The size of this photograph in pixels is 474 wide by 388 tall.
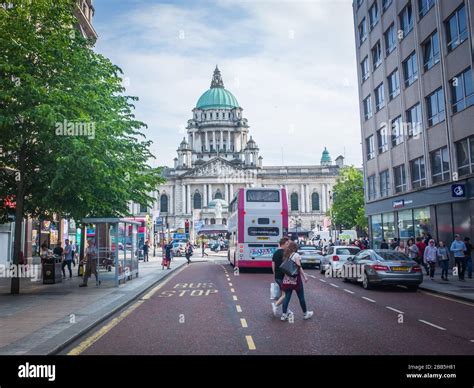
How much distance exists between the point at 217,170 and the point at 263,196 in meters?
87.1

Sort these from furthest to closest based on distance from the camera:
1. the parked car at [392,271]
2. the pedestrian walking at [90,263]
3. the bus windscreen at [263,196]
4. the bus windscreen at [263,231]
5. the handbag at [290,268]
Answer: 1. the bus windscreen at [263,196]
2. the bus windscreen at [263,231]
3. the pedestrian walking at [90,263]
4. the parked car at [392,271]
5. the handbag at [290,268]

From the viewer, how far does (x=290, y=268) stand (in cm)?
1062

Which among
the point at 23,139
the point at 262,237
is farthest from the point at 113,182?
the point at 262,237

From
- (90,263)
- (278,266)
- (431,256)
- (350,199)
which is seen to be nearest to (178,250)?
(350,199)

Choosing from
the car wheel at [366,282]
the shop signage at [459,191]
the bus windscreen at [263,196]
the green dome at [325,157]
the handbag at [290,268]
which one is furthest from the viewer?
the green dome at [325,157]

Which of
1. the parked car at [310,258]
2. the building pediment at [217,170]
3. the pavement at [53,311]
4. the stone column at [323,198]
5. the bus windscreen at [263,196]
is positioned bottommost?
the pavement at [53,311]

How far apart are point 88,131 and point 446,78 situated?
18.3 m

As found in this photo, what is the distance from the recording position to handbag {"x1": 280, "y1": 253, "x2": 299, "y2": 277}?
10.6m

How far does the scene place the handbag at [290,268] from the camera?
34.8 feet

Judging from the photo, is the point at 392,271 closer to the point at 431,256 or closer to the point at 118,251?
the point at 431,256

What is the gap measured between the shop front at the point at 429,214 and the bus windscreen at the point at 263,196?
7.92m

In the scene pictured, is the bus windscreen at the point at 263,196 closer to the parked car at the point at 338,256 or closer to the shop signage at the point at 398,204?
the parked car at the point at 338,256

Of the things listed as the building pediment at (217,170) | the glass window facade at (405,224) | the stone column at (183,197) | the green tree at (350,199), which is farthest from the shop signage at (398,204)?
the stone column at (183,197)
